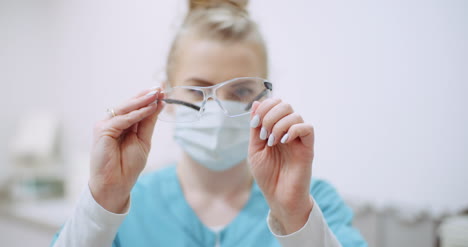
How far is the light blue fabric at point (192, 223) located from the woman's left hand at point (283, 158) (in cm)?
18

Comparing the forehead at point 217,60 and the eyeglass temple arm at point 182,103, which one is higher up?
the forehead at point 217,60

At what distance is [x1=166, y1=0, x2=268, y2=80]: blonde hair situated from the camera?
2.60 feet

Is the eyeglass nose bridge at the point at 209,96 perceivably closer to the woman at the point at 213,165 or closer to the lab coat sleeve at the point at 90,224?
the woman at the point at 213,165

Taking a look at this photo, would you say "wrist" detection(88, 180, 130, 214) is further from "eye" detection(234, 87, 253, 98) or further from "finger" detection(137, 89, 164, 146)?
"eye" detection(234, 87, 253, 98)

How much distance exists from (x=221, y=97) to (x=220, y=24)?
187 millimetres

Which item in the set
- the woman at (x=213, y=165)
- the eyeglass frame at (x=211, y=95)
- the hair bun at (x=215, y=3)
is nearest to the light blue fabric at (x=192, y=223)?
the woman at (x=213, y=165)

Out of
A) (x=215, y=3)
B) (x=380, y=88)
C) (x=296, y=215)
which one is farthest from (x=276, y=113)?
(x=380, y=88)

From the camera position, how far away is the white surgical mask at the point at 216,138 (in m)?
0.76

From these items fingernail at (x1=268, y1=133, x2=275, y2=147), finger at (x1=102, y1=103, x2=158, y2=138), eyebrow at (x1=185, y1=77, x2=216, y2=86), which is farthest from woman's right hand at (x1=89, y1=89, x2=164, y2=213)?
fingernail at (x1=268, y1=133, x2=275, y2=147)

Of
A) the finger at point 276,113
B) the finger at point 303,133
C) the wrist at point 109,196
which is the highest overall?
the finger at point 276,113

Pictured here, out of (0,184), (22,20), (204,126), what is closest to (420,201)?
(204,126)

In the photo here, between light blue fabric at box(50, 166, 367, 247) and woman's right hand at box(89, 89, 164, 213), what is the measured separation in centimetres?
13

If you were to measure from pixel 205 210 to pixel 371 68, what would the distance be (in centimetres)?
80

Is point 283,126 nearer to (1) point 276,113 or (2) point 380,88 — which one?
(1) point 276,113
